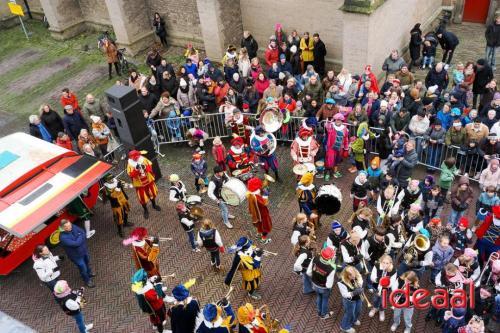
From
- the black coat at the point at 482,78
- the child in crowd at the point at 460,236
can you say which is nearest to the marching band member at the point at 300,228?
Result: the child in crowd at the point at 460,236

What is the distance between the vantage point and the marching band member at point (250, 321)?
7.62 metres

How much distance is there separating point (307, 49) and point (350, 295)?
9871mm

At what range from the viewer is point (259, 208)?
10.7 metres

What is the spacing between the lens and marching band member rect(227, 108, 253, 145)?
525 inches

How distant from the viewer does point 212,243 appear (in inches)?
390

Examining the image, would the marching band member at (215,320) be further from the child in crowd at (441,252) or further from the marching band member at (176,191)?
the child in crowd at (441,252)

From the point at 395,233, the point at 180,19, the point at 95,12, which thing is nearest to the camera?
the point at 395,233

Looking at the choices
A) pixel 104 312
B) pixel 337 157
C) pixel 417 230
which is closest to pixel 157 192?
pixel 104 312

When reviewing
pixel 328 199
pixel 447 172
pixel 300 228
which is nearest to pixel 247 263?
pixel 300 228

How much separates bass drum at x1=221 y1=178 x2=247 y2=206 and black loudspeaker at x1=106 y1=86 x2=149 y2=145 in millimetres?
3628

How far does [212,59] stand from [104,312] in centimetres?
1134

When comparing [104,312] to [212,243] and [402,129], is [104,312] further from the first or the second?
[402,129]

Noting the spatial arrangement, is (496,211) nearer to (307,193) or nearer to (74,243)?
(307,193)

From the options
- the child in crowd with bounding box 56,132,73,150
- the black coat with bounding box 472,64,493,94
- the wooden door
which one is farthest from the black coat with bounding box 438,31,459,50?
the child in crowd with bounding box 56,132,73,150
